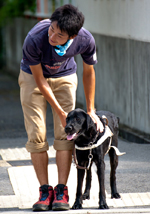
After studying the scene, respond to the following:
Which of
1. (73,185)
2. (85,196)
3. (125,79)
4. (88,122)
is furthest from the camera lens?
(125,79)

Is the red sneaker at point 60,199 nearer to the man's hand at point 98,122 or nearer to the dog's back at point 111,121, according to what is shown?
the man's hand at point 98,122

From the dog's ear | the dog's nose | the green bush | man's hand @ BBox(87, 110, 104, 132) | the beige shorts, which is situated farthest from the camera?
the green bush

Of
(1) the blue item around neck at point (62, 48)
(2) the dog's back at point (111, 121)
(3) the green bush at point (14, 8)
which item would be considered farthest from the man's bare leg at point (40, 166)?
(3) the green bush at point (14, 8)

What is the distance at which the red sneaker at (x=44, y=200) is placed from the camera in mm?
4516

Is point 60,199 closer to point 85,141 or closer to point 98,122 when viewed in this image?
point 85,141

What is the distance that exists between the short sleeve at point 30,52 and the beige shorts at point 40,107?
0.28 meters

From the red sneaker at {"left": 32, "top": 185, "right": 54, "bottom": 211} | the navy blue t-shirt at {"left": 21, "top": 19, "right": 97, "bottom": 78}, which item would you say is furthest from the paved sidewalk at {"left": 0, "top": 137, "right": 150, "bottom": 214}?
the navy blue t-shirt at {"left": 21, "top": 19, "right": 97, "bottom": 78}

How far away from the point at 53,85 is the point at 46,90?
252 mm

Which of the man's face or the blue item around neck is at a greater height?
the man's face

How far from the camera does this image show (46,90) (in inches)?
180

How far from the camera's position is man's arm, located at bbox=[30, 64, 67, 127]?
4.55 metres

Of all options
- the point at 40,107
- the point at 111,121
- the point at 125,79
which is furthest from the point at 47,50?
the point at 125,79

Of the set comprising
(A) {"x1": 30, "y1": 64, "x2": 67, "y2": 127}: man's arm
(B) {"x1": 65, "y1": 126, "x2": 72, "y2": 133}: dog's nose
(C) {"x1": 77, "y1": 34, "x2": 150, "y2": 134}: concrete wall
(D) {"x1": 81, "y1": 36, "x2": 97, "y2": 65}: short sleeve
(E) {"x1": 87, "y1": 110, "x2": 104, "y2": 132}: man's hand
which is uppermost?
(D) {"x1": 81, "y1": 36, "x2": 97, "y2": 65}: short sleeve

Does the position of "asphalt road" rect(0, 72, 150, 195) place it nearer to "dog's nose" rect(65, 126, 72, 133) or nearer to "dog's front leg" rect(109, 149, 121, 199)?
"dog's front leg" rect(109, 149, 121, 199)
